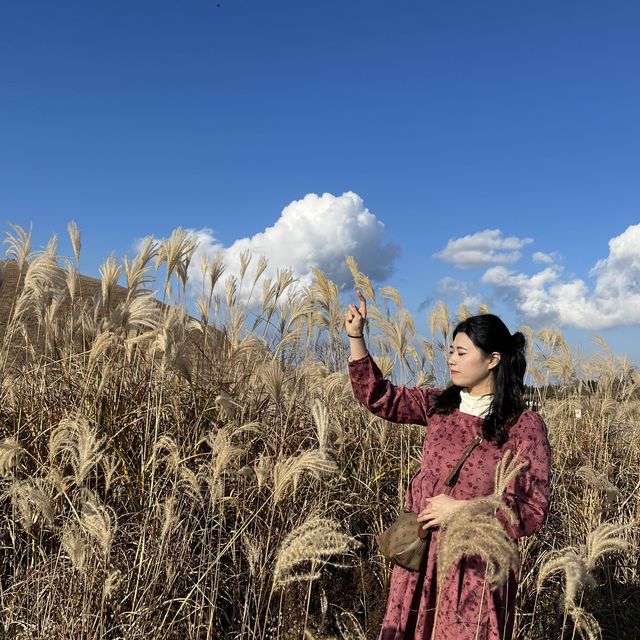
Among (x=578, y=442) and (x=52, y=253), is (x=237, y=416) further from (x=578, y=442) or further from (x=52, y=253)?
(x=578, y=442)

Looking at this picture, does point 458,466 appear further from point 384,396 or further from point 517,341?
point 517,341

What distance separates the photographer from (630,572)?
443 centimetres

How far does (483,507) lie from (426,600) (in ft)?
3.96

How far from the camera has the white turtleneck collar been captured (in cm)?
273

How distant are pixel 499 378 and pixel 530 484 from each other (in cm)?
48

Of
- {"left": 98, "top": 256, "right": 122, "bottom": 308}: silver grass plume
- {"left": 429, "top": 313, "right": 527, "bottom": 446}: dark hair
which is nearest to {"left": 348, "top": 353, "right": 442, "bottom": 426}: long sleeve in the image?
A: {"left": 429, "top": 313, "right": 527, "bottom": 446}: dark hair

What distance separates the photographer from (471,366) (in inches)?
107

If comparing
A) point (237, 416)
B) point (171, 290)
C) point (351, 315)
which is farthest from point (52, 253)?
point (351, 315)

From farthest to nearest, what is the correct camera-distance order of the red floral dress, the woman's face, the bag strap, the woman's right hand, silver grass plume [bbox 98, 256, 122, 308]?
silver grass plume [bbox 98, 256, 122, 308], the woman's right hand, the woman's face, the bag strap, the red floral dress

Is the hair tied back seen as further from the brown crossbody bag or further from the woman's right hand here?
the woman's right hand

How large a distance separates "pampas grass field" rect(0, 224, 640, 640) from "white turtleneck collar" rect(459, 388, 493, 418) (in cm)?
63

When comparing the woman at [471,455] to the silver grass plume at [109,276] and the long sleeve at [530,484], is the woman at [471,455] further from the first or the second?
the silver grass plume at [109,276]

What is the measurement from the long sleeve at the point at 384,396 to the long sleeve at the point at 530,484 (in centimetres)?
50

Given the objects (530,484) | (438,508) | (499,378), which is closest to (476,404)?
(499,378)
